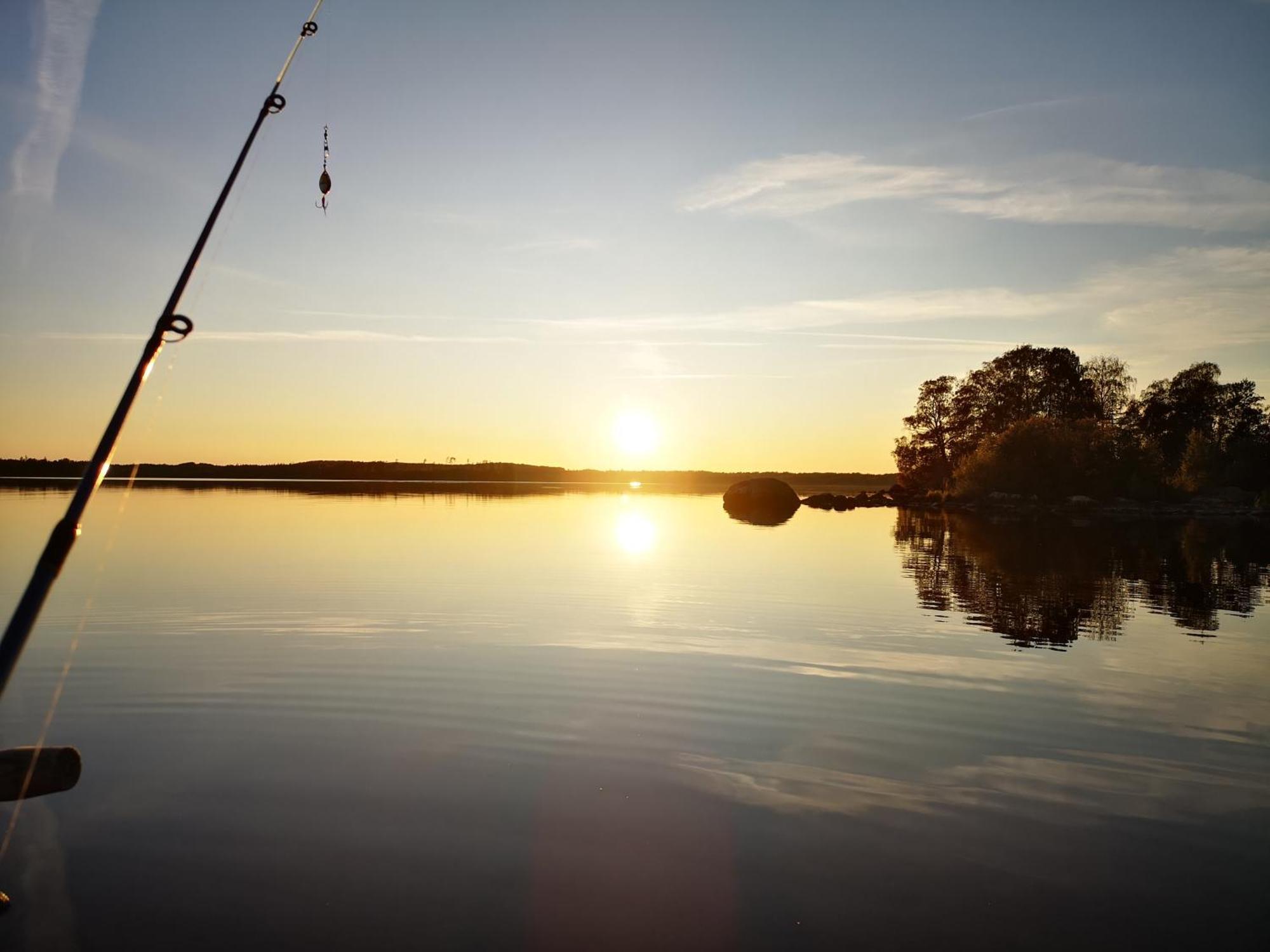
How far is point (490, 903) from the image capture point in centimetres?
684

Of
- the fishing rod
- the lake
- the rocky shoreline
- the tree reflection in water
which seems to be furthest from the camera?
the rocky shoreline

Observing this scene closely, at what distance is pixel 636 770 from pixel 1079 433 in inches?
3900

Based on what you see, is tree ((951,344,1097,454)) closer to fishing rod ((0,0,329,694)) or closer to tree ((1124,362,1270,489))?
tree ((1124,362,1270,489))

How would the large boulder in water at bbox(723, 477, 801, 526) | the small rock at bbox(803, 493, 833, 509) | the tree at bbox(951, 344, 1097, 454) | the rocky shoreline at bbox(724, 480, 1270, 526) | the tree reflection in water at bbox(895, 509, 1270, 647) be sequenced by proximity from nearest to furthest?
the tree reflection in water at bbox(895, 509, 1270, 647) < the large boulder in water at bbox(723, 477, 801, 526) < the rocky shoreline at bbox(724, 480, 1270, 526) < the small rock at bbox(803, 493, 833, 509) < the tree at bbox(951, 344, 1097, 454)

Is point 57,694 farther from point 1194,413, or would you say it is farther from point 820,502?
point 1194,413

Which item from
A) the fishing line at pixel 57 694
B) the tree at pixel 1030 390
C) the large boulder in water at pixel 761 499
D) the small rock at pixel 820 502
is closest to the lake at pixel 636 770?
the fishing line at pixel 57 694

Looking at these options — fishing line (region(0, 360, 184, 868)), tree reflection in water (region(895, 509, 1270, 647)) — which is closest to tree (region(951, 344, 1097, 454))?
tree reflection in water (region(895, 509, 1270, 647))

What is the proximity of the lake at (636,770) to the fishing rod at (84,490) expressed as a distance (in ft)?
11.0

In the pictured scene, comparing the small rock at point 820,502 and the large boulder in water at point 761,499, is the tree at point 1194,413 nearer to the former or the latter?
the small rock at point 820,502


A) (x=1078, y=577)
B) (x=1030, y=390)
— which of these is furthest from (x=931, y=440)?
(x=1078, y=577)

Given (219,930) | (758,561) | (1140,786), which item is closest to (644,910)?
(219,930)

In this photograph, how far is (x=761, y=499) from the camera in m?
82.8

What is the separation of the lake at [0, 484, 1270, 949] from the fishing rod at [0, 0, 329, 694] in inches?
132

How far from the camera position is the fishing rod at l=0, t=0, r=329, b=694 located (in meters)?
4.09
